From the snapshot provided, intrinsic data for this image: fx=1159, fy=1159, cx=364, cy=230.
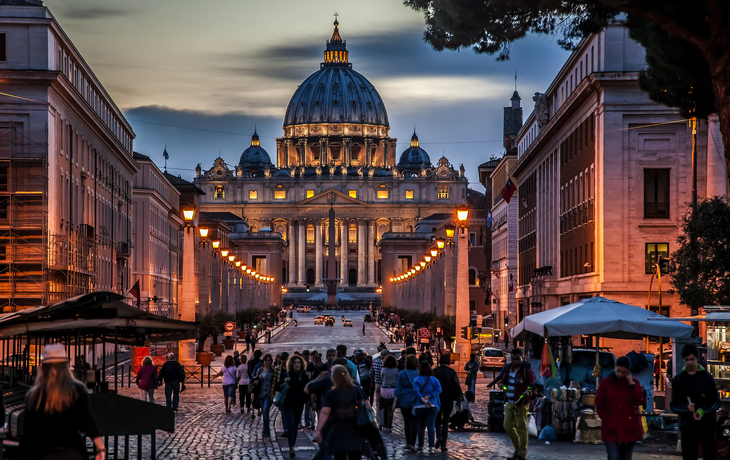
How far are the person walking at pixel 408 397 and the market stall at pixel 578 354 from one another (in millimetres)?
2664

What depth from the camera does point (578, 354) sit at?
2227cm

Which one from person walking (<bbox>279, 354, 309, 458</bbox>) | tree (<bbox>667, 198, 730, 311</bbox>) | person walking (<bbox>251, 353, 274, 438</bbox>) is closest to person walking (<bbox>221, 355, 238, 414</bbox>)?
person walking (<bbox>251, 353, 274, 438</bbox>)

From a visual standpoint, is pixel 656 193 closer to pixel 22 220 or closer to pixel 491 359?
pixel 491 359

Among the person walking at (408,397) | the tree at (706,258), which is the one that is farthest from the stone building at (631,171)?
the person walking at (408,397)

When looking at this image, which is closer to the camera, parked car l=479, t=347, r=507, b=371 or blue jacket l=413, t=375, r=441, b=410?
blue jacket l=413, t=375, r=441, b=410

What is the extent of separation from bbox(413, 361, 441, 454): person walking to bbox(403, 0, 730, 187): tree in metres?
5.92

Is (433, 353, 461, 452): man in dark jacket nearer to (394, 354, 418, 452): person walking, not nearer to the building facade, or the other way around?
(394, 354, 418, 452): person walking

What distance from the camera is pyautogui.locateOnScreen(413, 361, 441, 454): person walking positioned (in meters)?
17.2

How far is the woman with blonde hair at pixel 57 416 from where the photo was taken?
9.04m

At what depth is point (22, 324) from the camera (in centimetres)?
1692

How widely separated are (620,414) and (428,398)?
484cm

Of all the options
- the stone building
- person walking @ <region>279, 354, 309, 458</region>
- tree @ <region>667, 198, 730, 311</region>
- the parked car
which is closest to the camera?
person walking @ <region>279, 354, 309, 458</region>

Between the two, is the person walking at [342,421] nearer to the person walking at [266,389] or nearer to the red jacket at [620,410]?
the red jacket at [620,410]

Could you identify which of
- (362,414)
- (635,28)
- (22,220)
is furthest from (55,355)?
(22,220)
